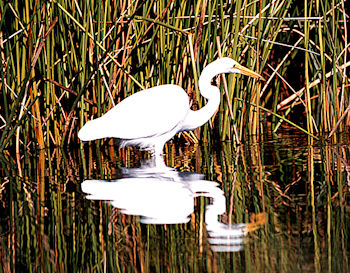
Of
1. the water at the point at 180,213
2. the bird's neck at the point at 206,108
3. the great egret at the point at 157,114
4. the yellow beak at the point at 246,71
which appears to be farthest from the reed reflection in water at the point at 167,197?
the yellow beak at the point at 246,71

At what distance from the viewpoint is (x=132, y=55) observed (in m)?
5.96

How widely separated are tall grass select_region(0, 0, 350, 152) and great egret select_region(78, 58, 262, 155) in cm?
24

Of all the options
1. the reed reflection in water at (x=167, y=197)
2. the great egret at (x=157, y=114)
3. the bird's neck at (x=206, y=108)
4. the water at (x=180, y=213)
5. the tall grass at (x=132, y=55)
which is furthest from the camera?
the bird's neck at (x=206, y=108)

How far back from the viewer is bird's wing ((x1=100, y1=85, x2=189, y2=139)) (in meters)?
5.36

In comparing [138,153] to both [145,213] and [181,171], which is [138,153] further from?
[145,213]

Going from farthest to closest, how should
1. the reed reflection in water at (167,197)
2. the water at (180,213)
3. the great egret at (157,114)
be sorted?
the great egret at (157,114), the reed reflection in water at (167,197), the water at (180,213)

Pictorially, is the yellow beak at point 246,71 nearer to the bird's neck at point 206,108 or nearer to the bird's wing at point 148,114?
the bird's neck at point 206,108

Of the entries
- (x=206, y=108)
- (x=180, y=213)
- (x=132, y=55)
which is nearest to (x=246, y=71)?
(x=206, y=108)

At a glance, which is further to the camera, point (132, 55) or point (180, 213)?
point (132, 55)

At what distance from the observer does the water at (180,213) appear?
2.73 meters

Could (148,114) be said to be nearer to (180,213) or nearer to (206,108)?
(206,108)

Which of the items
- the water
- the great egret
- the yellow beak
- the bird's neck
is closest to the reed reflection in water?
the water

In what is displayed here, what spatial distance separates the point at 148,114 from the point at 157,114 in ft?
0.26

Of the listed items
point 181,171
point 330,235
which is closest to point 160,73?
point 181,171
